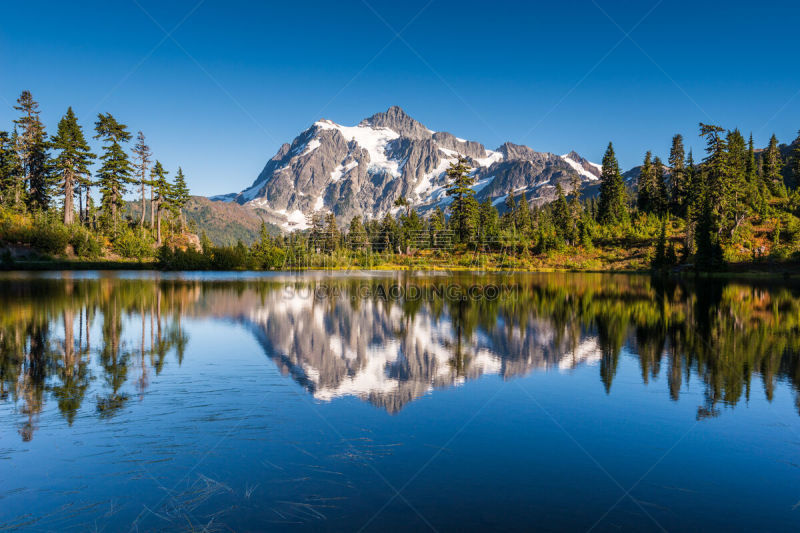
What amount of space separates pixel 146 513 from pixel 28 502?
174 cm

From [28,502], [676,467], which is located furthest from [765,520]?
[28,502]

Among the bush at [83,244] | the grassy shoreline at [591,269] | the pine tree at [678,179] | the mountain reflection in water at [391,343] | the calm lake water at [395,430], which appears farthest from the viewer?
the pine tree at [678,179]

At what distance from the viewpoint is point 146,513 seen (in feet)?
19.8

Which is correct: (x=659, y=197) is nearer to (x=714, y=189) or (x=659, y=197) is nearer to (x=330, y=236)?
(x=714, y=189)

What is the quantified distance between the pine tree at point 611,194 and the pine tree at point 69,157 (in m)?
106

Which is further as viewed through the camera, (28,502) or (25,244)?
(25,244)

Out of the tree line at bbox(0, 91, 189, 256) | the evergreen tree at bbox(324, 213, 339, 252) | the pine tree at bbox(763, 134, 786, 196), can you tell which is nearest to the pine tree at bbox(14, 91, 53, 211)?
the tree line at bbox(0, 91, 189, 256)

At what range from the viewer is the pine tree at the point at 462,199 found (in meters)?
94.2

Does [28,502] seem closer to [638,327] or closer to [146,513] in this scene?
[146,513]

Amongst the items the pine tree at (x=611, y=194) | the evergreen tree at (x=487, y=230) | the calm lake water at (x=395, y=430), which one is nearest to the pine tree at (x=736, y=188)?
the pine tree at (x=611, y=194)

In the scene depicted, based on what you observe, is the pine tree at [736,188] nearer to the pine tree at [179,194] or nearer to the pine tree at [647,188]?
the pine tree at [647,188]

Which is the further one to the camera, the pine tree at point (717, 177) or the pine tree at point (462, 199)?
the pine tree at point (462, 199)

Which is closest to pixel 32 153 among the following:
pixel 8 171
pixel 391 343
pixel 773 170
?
pixel 8 171

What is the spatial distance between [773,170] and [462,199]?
72301 mm
